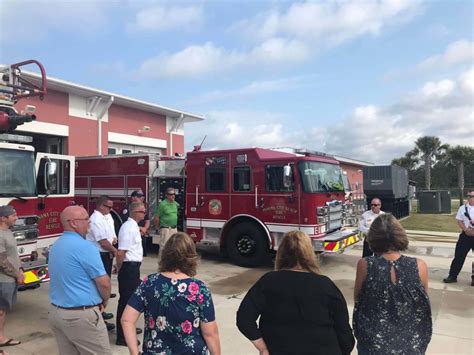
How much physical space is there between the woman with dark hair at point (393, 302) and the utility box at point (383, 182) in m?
23.3

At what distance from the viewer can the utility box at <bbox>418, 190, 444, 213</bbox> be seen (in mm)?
27109

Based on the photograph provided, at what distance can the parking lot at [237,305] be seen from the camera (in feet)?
15.8

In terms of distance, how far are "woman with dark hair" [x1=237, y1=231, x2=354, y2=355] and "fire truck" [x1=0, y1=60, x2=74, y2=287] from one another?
409cm

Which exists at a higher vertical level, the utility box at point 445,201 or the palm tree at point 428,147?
the palm tree at point 428,147

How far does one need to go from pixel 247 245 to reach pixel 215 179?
5.49 ft

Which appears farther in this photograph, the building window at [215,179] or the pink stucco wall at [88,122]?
the pink stucco wall at [88,122]

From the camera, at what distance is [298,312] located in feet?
7.53

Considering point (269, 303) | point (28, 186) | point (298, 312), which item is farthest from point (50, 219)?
point (298, 312)

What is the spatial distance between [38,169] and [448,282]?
729 cm

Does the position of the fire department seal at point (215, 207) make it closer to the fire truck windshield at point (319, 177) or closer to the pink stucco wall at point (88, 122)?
the fire truck windshield at point (319, 177)

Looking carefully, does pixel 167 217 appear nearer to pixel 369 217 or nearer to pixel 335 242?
pixel 335 242

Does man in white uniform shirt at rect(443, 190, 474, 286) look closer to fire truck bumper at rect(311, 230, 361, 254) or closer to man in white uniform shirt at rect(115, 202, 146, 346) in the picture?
fire truck bumper at rect(311, 230, 361, 254)

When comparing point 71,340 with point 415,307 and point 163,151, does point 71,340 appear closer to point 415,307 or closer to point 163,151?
point 415,307

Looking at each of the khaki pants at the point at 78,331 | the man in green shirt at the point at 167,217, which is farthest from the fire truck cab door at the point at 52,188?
the khaki pants at the point at 78,331
